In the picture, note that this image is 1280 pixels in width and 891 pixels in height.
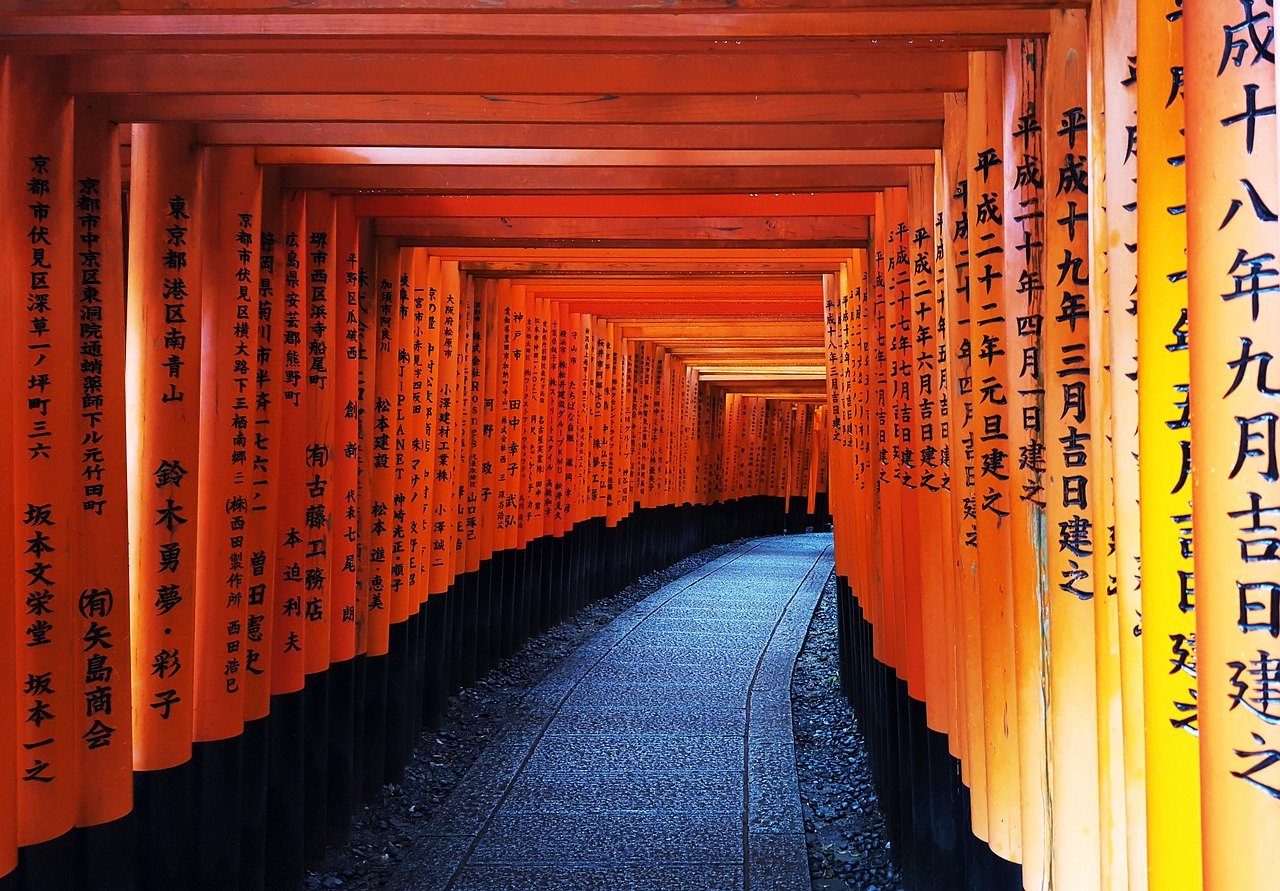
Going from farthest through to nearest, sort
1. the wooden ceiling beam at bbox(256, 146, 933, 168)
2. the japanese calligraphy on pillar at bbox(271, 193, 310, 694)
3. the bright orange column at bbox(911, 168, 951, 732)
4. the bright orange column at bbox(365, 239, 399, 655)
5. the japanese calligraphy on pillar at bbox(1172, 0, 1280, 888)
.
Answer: the bright orange column at bbox(365, 239, 399, 655)
the japanese calligraphy on pillar at bbox(271, 193, 310, 694)
the wooden ceiling beam at bbox(256, 146, 933, 168)
the bright orange column at bbox(911, 168, 951, 732)
the japanese calligraphy on pillar at bbox(1172, 0, 1280, 888)

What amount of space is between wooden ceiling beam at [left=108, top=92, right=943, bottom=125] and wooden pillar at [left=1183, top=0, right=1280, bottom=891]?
2.71m

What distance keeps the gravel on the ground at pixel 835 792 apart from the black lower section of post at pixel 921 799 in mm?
129

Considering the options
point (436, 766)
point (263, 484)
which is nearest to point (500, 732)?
point (436, 766)

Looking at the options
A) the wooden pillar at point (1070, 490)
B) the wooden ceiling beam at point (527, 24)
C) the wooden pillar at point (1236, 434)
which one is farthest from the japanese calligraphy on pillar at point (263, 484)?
the wooden pillar at point (1236, 434)

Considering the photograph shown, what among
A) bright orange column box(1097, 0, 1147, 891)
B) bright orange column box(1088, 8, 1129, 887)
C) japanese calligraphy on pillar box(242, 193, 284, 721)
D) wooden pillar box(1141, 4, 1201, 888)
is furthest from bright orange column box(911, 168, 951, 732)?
japanese calligraphy on pillar box(242, 193, 284, 721)

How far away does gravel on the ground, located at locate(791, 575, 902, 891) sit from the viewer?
578 centimetres

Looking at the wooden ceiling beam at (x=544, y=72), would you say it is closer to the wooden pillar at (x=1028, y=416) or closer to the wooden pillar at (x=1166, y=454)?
the wooden pillar at (x=1028, y=416)

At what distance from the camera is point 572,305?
1203cm

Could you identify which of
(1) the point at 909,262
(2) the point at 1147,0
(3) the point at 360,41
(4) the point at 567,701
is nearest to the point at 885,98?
(1) the point at 909,262

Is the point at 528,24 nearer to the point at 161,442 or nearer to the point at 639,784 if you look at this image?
the point at 161,442

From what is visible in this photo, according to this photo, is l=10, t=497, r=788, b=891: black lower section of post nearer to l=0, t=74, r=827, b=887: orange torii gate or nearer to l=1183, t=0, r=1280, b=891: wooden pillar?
l=0, t=74, r=827, b=887: orange torii gate

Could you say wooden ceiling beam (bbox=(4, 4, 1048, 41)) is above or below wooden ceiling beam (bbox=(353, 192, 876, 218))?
below

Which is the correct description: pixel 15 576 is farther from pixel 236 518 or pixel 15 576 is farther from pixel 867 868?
pixel 867 868

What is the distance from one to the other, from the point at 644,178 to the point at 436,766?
4.11m
